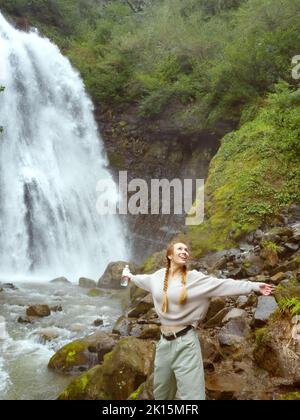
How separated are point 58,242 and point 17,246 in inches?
66.4

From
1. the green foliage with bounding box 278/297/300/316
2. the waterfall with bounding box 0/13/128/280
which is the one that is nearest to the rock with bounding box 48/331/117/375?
the green foliage with bounding box 278/297/300/316

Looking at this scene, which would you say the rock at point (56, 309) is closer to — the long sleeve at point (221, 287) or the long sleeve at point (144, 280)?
the long sleeve at point (144, 280)

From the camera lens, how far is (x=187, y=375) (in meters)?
3.39

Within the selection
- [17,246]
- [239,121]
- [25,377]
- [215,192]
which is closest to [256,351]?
[25,377]

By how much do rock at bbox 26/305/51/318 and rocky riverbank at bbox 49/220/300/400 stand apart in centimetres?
246

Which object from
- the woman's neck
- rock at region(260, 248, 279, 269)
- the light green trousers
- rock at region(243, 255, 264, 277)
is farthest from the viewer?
rock at region(243, 255, 264, 277)

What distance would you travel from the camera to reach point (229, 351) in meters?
5.34

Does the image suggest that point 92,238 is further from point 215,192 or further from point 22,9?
point 22,9

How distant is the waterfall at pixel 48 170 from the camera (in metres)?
17.2

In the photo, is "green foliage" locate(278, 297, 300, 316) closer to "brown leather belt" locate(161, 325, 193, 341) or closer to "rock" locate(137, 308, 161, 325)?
"brown leather belt" locate(161, 325, 193, 341)

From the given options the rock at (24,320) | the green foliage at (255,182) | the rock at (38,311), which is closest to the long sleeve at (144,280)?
the rock at (24,320)

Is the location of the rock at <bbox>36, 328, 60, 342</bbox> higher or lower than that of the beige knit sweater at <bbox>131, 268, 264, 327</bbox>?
lower

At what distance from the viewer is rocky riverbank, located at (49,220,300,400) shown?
174 inches

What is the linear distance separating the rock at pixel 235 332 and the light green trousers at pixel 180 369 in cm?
198
